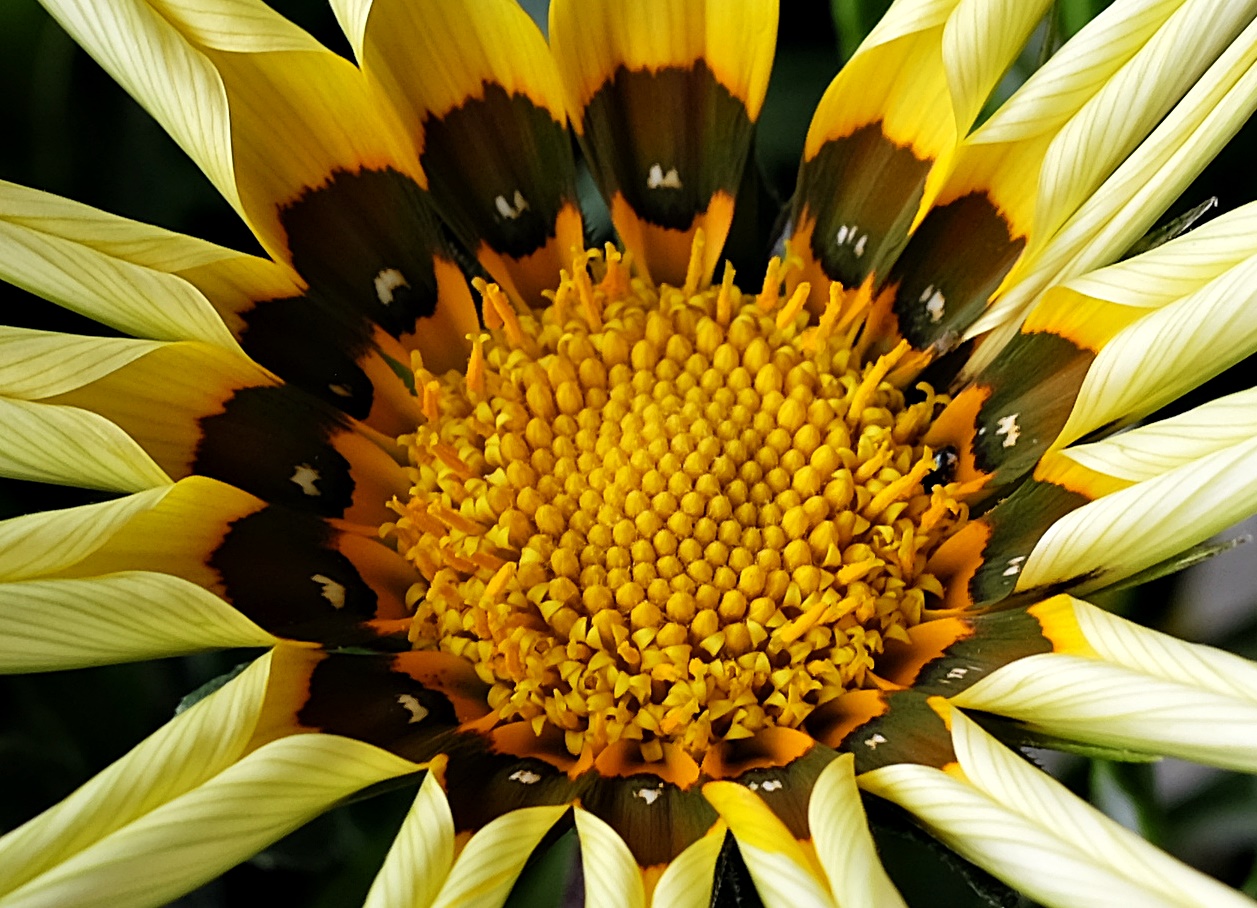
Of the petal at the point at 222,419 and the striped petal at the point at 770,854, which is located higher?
the petal at the point at 222,419

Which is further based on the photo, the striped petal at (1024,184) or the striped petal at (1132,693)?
the striped petal at (1024,184)

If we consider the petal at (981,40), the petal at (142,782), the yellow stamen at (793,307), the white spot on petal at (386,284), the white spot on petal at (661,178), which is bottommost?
the petal at (142,782)

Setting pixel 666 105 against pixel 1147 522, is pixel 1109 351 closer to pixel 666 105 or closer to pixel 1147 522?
pixel 1147 522

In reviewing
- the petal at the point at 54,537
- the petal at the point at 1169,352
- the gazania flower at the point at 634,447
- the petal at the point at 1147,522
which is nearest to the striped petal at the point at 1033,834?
the gazania flower at the point at 634,447

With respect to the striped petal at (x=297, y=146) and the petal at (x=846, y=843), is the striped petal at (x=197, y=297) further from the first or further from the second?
the petal at (x=846, y=843)

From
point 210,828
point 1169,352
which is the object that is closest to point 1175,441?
point 1169,352

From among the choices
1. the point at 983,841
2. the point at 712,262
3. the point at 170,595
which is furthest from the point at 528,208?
the point at 983,841

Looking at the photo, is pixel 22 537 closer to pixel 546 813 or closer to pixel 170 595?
pixel 170 595
